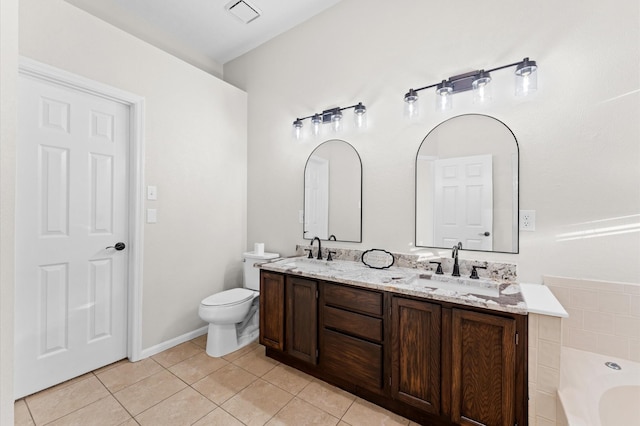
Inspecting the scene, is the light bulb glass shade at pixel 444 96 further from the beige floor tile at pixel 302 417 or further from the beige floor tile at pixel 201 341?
the beige floor tile at pixel 201 341

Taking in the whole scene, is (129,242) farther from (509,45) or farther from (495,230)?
(509,45)

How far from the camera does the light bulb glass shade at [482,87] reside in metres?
1.72

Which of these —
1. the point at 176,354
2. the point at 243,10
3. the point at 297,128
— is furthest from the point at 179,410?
the point at 243,10

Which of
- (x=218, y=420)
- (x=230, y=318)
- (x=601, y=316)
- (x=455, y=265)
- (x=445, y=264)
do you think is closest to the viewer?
(x=601, y=316)

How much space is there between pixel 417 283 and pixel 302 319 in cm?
85

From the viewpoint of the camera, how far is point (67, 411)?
167cm

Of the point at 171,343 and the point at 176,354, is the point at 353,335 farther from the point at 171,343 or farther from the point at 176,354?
the point at 171,343

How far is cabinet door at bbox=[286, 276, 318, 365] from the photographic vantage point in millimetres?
1939

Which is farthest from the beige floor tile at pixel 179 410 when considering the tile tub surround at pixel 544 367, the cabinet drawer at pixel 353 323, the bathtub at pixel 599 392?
the bathtub at pixel 599 392

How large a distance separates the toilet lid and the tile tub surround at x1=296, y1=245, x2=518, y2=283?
0.80 m

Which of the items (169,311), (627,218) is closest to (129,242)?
(169,311)

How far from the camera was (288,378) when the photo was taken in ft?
6.68

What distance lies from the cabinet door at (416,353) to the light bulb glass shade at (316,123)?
1647 millimetres

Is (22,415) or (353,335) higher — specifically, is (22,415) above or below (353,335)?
below
